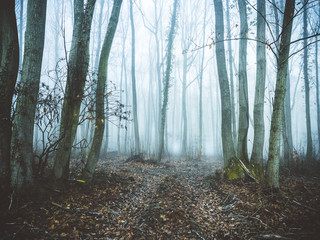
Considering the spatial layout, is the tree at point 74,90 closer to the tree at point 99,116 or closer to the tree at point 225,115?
the tree at point 99,116

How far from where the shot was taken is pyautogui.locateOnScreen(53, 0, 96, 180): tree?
3795 millimetres

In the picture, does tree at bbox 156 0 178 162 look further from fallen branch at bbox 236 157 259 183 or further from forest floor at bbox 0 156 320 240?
forest floor at bbox 0 156 320 240

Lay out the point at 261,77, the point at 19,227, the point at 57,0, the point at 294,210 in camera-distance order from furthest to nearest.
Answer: the point at 57,0 → the point at 261,77 → the point at 294,210 → the point at 19,227

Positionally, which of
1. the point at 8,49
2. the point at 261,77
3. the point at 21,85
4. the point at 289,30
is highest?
the point at 289,30

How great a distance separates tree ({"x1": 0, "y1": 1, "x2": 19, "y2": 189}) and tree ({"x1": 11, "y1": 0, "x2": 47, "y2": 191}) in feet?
0.66

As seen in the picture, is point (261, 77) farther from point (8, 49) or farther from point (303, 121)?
point (303, 121)

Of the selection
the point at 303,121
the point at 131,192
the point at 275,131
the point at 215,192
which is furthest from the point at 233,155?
the point at 303,121

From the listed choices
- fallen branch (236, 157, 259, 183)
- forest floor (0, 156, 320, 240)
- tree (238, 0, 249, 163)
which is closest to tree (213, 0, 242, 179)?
fallen branch (236, 157, 259, 183)

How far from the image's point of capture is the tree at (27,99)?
9.38 ft

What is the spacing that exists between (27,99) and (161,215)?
3530 mm

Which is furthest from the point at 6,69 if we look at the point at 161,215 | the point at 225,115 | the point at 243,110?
the point at 243,110

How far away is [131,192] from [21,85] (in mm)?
3757

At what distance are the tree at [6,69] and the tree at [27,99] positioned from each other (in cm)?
20

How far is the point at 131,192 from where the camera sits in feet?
15.1
